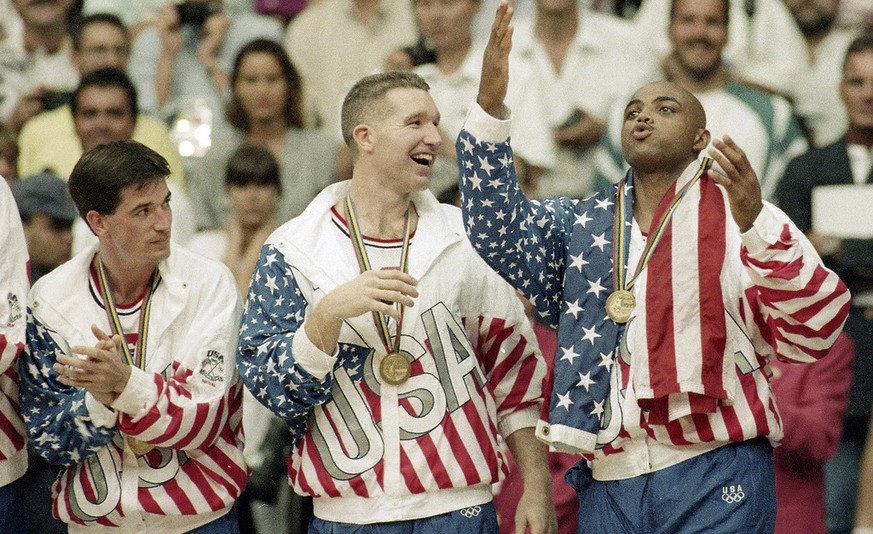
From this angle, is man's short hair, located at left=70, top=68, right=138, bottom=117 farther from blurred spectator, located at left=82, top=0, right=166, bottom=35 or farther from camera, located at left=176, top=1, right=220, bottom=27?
blurred spectator, located at left=82, top=0, right=166, bottom=35

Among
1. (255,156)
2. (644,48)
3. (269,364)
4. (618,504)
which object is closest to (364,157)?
(269,364)

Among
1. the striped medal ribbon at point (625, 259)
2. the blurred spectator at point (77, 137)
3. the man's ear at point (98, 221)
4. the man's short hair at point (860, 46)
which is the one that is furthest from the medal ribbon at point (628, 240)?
the blurred spectator at point (77, 137)

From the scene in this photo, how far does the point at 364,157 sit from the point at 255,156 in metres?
2.50

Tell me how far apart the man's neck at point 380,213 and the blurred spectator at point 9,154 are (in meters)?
3.43

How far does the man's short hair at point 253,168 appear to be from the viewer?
280 inches

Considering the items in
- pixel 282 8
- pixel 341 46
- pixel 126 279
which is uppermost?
pixel 282 8

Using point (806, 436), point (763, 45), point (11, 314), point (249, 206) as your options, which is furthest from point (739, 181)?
point (763, 45)

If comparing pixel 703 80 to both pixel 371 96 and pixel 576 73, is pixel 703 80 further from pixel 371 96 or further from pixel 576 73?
pixel 371 96

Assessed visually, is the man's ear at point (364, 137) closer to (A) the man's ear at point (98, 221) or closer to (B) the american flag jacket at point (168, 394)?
(B) the american flag jacket at point (168, 394)

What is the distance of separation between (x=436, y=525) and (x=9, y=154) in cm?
432

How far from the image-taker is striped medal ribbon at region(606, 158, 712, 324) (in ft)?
14.3

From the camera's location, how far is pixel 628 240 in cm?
446

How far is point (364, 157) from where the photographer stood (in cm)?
479

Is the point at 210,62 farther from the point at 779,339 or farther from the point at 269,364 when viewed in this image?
the point at 779,339
